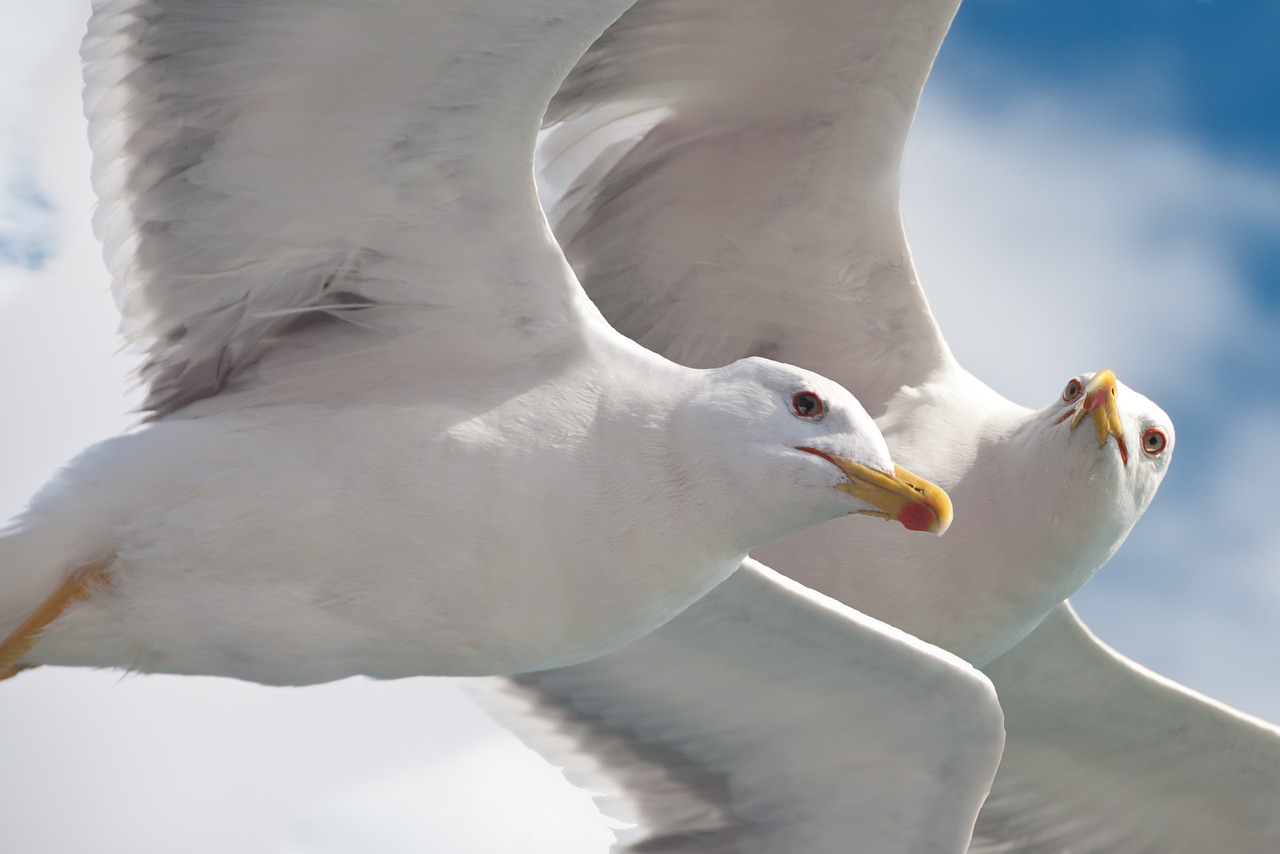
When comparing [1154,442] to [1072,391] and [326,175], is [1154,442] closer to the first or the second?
[1072,391]

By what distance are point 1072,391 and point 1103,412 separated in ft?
0.94

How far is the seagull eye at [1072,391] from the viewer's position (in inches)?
304

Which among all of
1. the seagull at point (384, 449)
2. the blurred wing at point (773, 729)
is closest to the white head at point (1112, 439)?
the blurred wing at point (773, 729)

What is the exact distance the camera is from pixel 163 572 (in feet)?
19.2

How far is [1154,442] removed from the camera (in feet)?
25.1

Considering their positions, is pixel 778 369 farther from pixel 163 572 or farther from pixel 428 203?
pixel 163 572

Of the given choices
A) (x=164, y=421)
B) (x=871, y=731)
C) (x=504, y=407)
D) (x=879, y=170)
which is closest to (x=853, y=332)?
(x=879, y=170)

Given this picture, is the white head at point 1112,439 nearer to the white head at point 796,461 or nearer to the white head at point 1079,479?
the white head at point 1079,479

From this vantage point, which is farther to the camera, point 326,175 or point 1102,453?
point 1102,453

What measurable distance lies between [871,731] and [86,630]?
3027 mm

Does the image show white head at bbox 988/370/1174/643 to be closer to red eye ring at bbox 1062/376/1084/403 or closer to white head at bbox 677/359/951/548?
red eye ring at bbox 1062/376/1084/403

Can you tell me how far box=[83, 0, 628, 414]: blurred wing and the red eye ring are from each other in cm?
254

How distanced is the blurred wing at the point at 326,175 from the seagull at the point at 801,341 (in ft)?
6.03

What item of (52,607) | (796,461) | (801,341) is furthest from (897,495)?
(52,607)
